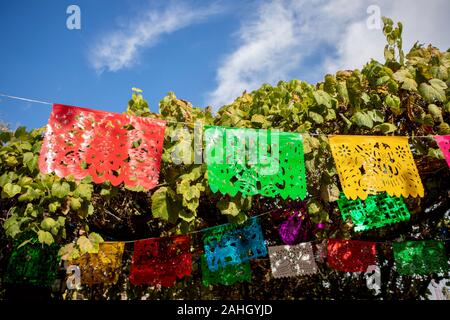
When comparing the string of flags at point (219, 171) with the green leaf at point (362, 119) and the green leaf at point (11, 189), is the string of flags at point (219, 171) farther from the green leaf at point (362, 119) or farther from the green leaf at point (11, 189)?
the green leaf at point (11, 189)

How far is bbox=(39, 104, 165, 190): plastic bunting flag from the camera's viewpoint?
6.93ft

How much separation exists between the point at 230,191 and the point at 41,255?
2.21m

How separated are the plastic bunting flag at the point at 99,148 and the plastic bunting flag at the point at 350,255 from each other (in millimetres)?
2562

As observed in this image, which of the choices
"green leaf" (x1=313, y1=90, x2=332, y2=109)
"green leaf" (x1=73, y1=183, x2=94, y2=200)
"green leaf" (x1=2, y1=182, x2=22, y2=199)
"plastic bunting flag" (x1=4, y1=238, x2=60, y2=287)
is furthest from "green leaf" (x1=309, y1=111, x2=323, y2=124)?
"plastic bunting flag" (x1=4, y1=238, x2=60, y2=287)

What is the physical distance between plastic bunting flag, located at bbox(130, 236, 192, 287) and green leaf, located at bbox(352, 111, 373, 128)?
6.57 feet

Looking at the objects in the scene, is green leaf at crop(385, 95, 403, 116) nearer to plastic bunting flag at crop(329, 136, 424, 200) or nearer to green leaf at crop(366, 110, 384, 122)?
green leaf at crop(366, 110, 384, 122)

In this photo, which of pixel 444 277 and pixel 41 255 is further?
pixel 444 277

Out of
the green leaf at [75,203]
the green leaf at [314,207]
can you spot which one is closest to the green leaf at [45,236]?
the green leaf at [75,203]

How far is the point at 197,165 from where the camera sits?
270 cm

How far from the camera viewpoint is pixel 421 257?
3.80m

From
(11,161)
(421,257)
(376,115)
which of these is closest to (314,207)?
(376,115)

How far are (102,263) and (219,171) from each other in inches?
79.5
